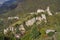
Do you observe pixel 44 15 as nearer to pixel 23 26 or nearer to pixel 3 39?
pixel 23 26

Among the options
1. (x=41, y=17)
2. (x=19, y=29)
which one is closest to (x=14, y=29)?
(x=19, y=29)

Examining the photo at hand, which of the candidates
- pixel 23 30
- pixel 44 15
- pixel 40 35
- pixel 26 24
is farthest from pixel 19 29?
pixel 40 35

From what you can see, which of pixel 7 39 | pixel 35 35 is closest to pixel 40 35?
pixel 35 35

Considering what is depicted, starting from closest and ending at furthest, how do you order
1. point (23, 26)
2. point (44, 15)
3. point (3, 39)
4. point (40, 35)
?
point (3, 39), point (40, 35), point (23, 26), point (44, 15)

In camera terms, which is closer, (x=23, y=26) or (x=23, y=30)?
(x=23, y=30)

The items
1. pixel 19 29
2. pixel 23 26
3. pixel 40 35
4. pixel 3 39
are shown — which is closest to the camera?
pixel 3 39

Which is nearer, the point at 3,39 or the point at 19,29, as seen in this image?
the point at 3,39

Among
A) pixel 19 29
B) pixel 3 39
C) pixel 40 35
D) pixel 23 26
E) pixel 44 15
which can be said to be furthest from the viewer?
pixel 44 15

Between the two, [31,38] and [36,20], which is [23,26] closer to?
[36,20]

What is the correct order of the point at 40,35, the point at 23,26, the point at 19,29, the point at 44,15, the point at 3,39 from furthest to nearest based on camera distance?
the point at 44,15 → the point at 23,26 → the point at 19,29 → the point at 40,35 → the point at 3,39
